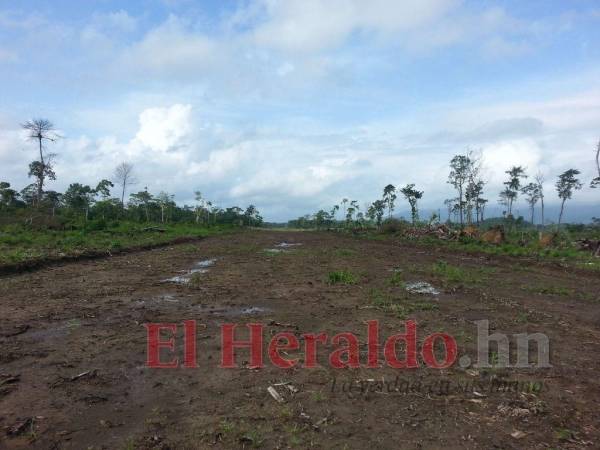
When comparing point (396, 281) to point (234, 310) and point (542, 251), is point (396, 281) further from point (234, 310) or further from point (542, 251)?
point (542, 251)

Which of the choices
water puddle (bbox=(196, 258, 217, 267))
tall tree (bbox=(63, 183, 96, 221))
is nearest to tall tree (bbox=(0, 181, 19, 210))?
tall tree (bbox=(63, 183, 96, 221))

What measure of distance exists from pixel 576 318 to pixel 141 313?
26.9 feet

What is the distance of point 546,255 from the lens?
18.4m

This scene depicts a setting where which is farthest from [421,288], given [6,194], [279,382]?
[6,194]

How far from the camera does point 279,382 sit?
449 centimetres

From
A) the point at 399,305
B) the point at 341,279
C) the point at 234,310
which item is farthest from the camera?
the point at 341,279

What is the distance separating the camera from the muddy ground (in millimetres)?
3477

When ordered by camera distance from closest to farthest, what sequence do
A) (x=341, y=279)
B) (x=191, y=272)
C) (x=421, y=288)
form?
A: (x=421, y=288)
(x=341, y=279)
(x=191, y=272)

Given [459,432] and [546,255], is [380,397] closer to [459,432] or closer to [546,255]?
[459,432]

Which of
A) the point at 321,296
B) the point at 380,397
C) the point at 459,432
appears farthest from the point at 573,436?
the point at 321,296

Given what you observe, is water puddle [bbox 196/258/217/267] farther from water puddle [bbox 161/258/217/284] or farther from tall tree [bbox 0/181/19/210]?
tall tree [bbox 0/181/19/210]

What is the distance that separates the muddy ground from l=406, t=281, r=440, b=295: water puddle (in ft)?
1.62

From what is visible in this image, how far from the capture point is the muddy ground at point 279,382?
3477 mm

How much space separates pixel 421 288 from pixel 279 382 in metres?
6.78
